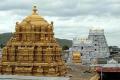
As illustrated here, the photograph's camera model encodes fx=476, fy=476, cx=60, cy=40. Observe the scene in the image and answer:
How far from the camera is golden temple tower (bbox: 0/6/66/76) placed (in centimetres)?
4847

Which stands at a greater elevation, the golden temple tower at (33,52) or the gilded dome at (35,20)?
the gilded dome at (35,20)

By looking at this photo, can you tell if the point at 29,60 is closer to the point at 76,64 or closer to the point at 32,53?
the point at 32,53

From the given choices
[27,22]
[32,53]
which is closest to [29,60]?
[32,53]

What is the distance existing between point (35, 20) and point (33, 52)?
3.78 m

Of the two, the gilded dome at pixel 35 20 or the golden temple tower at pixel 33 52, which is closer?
the golden temple tower at pixel 33 52

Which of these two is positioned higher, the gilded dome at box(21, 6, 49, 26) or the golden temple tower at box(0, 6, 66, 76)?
the gilded dome at box(21, 6, 49, 26)

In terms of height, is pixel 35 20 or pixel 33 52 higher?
pixel 35 20

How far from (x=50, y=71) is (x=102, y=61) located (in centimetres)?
5280

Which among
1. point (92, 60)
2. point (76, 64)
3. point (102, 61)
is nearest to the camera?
point (76, 64)

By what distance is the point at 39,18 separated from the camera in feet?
166

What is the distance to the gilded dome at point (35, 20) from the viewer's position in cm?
5006

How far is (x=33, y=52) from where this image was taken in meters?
48.8

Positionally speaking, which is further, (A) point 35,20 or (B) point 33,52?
(A) point 35,20

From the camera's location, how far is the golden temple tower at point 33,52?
48.5 m
